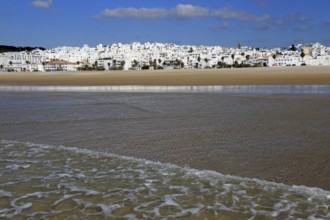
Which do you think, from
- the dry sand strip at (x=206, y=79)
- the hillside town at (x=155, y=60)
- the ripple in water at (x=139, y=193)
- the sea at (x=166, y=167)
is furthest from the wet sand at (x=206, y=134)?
the hillside town at (x=155, y=60)

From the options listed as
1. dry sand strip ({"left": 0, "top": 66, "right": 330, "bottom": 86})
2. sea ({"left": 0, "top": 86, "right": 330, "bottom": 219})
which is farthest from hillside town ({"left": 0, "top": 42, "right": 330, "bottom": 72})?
sea ({"left": 0, "top": 86, "right": 330, "bottom": 219})

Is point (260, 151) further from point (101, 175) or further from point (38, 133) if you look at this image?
point (38, 133)

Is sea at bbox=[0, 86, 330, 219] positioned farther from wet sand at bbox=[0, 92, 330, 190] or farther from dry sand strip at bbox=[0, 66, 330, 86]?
dry sand strip at bbox=[0, 66, 330, 86]

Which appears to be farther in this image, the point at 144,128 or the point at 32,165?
the point at 144,128

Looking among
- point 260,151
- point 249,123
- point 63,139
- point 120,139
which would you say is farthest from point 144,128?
point 260,151

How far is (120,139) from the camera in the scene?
8062mm

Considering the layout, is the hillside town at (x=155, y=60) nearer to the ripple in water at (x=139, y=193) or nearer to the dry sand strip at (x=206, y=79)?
the dry sand strip at (x=206, y=79)

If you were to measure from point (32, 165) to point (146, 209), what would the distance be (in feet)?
8.60

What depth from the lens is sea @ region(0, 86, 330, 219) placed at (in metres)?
4.25

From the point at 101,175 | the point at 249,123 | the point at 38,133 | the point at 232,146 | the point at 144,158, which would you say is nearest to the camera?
the point at 101,175

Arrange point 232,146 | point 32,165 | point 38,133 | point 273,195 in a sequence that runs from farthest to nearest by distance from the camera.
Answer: point 38,133 → point 232,146 → point 32,165 → point 273,195

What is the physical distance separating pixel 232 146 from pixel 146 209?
325 centimetres

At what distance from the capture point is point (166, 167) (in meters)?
5.88

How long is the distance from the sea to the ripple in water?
0.01m
